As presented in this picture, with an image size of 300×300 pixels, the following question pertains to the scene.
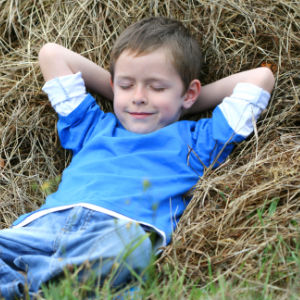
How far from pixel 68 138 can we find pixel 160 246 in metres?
0.93

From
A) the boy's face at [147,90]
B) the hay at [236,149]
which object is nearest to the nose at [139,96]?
the boy's face at [147,90]

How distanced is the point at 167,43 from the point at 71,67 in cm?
61

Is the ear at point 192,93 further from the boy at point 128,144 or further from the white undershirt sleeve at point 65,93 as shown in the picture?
the white undershirt sleeve at point 65,93

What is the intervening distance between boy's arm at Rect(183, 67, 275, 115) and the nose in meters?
0.41

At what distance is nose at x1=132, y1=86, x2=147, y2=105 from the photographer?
260 cm

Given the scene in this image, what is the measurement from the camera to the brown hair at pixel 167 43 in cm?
268

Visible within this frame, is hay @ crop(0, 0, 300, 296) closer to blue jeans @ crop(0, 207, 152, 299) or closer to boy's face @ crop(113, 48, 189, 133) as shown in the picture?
blue jeans @ crop(0, 207, 152, 299)

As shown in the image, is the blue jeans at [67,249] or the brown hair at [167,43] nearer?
the blue jeans at [67,249]

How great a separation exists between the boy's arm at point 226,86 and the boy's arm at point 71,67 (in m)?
0.53

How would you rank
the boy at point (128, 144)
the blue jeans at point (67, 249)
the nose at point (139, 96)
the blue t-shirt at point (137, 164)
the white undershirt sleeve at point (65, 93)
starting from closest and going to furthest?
the blue jeans at point (67, 249), the boy at point (128, 144), the blue t-shirt at point (137, 164), the nose at point (139, 96), the white undershirt sleeve at point (65, 93)

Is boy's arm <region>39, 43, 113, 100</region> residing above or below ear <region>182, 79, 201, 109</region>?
above

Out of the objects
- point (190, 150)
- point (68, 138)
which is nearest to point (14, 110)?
point (68, 138)

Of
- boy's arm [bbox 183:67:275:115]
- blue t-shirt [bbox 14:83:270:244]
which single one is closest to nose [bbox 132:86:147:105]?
blue t-shirt [bbox 14:83:270:244]

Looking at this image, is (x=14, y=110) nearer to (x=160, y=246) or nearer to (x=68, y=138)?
(x=68, y=138)
